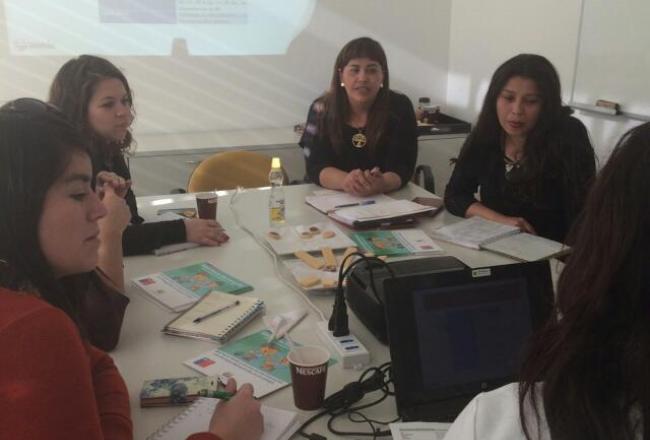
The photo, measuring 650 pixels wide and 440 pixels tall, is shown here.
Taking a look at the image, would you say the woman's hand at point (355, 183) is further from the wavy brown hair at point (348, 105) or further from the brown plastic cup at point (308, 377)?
the brown plastic cup at point (308, 377)

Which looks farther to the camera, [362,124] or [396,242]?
[362,124]

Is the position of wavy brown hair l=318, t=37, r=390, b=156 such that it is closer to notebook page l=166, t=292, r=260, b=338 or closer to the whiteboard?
the whiteboard

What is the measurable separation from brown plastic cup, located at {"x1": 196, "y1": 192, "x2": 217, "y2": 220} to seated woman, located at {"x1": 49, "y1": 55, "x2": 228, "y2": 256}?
131mm

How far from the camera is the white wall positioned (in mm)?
3113

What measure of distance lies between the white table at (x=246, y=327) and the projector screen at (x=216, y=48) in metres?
1.65

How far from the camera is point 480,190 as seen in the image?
8.19ft

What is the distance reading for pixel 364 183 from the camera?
8.02ft

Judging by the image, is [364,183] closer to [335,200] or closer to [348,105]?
[335,200]

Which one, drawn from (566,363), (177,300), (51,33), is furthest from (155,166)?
(566,363)

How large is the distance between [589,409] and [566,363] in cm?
5

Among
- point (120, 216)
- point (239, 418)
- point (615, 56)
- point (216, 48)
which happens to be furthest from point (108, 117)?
point (615, 56)

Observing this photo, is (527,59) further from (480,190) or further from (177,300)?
(177,300)

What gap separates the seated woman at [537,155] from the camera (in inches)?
89.0

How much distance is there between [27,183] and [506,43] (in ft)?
11.1
